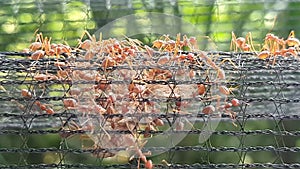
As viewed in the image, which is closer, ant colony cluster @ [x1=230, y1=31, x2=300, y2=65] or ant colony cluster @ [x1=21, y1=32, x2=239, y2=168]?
ant colony cluster @ [x1=21, y1=32, x2=239, y2=168]

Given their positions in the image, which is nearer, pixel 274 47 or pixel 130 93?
pixel 130 93

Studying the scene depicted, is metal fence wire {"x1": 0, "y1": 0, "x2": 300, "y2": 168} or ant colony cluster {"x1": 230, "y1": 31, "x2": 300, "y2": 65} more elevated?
ant colony cluster {"x1": 230, "y1": 31, "x2": 300, "y2": 65}

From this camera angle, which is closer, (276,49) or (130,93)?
(130,93)

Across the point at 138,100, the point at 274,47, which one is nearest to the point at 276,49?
the point at 274,47

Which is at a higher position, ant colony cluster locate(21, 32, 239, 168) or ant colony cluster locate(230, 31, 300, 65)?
ant colony cluster locate(230, 31, 300, 65)

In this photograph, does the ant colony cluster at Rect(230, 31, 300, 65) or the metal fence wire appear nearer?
the metal fence wire

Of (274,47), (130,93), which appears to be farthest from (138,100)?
(274,47)

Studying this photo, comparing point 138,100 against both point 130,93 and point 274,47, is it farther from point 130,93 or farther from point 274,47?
point 274,47

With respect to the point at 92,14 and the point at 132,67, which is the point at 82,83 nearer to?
the point at 132,67

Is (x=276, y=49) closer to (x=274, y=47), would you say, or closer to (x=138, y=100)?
(x=274, y=47)
